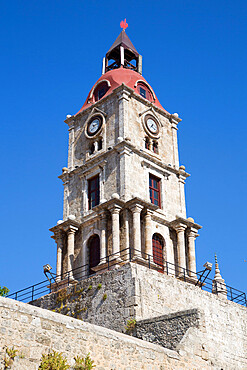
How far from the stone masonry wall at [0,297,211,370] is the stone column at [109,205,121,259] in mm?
11547

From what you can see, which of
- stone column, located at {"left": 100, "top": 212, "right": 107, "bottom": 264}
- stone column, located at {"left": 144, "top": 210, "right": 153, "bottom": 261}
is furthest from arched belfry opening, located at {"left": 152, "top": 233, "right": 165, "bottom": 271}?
stone column, located at {"left": 100, "top": 212, "right": 107, "bottom": 264}

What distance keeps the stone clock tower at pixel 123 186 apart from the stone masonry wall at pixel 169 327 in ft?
19.9

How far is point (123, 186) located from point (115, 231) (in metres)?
2.83

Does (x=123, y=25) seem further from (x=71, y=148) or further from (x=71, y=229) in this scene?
(x=71, y=229)

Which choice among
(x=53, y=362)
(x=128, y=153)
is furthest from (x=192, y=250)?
(x=53, y=362)

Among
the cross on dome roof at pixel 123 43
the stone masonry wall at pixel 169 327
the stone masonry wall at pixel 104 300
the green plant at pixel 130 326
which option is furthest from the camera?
the cross on dome roof at pixel 123 43

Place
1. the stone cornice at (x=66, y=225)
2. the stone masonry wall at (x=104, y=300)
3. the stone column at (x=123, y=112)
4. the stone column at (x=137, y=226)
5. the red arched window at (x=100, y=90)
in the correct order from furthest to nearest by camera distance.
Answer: the red arched window at (x=100, y=90) < the stone column at (x=123, y=112) < the stone cornice at (x=66, y=225) < the stone column at (x=137, y=226) < the stone masonry wall at (x=104, y=300)

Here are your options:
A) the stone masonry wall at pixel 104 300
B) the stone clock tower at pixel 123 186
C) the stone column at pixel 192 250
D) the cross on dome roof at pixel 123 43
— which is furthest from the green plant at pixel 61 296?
the cross on dome roof at pixel 123 43

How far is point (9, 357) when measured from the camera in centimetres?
1484

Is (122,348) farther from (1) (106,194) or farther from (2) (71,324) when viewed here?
(1) (106,194)

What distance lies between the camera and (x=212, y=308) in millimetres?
28812

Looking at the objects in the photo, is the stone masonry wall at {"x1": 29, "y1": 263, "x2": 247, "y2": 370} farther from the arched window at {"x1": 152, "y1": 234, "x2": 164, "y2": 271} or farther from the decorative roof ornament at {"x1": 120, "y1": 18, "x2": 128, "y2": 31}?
the decorative roof ornament at {"x1": 120, "y1": 18, "x2": 128, "y2": 31}

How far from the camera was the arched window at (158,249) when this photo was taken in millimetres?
32438

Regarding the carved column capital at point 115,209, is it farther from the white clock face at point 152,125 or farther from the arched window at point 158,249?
→ the white clock face at point 152,125
